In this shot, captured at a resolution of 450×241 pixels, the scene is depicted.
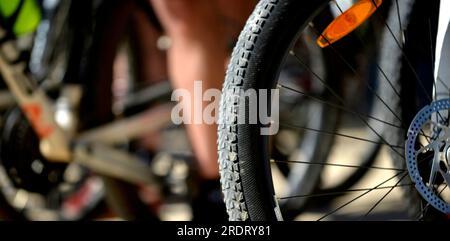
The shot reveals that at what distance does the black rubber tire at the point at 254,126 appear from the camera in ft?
5.26

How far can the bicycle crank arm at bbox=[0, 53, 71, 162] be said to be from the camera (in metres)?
2.68

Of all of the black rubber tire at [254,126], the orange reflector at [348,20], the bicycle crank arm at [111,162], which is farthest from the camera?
the bicycle crank arm at [111,162]

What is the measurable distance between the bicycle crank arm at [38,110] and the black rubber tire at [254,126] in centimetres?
116

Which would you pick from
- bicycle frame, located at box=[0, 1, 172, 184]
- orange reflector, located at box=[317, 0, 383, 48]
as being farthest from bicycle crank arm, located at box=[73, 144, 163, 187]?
orange reflector, located at box=[317, 0, 383, 48]

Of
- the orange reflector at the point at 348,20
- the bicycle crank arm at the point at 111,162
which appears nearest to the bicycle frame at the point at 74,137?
the bicycle crank arm at the point at 111,162

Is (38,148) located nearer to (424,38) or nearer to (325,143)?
(325,143)

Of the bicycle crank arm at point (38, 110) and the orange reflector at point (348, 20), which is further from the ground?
the bicycle crank arm at point (38, 110)

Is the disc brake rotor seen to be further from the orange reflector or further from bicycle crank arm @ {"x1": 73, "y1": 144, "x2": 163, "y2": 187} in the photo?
bicycle crank arm @ {"x1": 73, "y1": 144, "x2": 163, "y2": 187}

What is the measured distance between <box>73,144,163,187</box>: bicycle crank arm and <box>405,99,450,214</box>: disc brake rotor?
3.70 ft

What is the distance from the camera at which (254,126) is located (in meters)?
1.61

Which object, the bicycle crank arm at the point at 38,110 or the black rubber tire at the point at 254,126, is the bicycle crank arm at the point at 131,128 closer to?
the bicycle crank arm at the point at 38,110

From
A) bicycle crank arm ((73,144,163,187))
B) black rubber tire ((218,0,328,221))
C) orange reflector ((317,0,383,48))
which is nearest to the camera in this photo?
black rubber tire ((218,0,328,221))

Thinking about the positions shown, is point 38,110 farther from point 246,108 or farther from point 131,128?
point 246,108

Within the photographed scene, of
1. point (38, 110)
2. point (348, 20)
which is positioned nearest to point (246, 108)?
point (348, 20)
